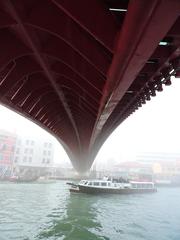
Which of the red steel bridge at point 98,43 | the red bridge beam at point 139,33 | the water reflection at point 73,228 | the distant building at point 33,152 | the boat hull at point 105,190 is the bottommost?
the water reflection at point 73,228

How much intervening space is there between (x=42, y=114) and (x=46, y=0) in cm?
1544

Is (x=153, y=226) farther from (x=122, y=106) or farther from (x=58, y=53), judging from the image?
(x=58, y=53)

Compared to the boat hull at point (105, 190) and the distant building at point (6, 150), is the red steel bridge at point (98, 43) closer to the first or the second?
the boat hull at point (105, 190)

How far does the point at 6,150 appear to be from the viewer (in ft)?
258

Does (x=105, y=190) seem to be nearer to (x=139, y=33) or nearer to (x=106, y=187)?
(x=106, y=187)

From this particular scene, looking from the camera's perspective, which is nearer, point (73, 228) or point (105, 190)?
point (73, 228)

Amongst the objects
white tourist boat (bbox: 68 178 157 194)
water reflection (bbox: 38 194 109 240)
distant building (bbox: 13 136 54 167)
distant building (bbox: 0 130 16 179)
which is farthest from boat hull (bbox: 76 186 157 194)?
distant building (bbox: 13 136 54 167)

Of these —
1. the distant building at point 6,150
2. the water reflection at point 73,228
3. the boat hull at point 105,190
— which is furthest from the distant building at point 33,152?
the water reflection at point 73,228

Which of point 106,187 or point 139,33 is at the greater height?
point 139,33

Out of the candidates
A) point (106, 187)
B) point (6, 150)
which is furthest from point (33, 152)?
point (106, 187)

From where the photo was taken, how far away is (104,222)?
20.9 m

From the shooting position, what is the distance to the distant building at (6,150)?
2987 inches

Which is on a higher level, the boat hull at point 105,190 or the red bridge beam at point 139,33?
the red bridge beam at point 139,33

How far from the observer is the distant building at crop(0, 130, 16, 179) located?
7586 cm
